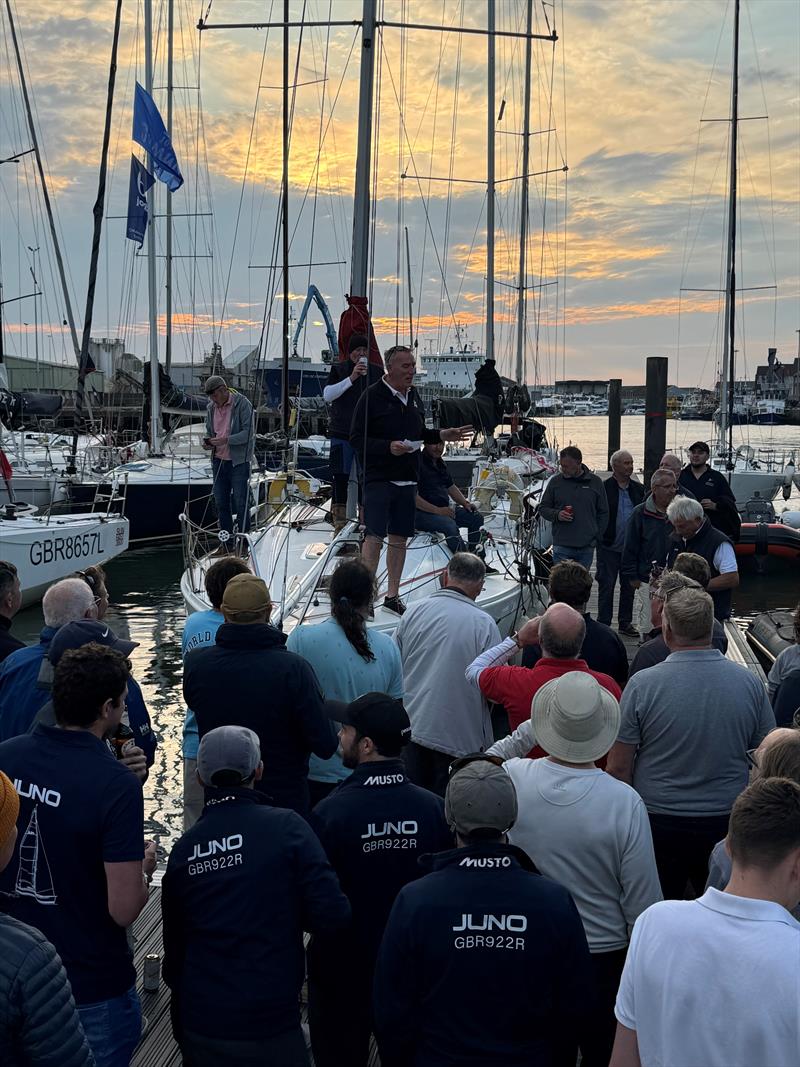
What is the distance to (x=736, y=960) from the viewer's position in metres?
1.80

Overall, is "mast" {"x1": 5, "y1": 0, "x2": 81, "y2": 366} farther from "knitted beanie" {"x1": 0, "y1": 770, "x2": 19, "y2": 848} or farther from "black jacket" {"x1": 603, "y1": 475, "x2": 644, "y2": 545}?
"knitted beanie" {"x1": 0, "y1": 770, "x2": 19, "y2": 848}

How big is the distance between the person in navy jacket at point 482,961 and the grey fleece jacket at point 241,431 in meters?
7.22

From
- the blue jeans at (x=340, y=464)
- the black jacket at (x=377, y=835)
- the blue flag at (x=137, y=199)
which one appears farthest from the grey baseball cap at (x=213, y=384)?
the blue flag at (x=137, y=199)

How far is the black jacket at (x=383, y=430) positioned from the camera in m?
6.64

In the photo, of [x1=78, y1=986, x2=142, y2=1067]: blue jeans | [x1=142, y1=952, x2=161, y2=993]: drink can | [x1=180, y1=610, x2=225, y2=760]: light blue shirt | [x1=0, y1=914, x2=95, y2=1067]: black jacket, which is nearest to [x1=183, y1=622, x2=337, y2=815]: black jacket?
[x1=180, y1=610, x2=225, y2=760]: light blue shirt

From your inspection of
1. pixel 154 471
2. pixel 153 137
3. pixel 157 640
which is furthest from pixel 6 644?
pixel 154 471

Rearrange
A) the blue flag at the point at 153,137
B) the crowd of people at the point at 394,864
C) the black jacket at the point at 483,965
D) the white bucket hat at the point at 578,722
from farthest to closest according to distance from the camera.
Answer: the blue flag at the point at 153,137
the white bucket hat at the point at 578,722
the black jacket at the point at 483,965
the crowd of people at the point at 394,864

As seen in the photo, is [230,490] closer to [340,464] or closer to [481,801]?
[340,464]

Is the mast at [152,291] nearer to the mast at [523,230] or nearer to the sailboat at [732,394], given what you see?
the mast at [523,230]

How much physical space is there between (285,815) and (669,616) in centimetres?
166

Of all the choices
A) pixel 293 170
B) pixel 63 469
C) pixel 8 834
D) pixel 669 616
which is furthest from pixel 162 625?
pixel 8 834

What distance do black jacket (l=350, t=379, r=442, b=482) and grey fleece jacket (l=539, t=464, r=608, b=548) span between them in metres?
2.17

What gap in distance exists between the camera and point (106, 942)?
8.56ft

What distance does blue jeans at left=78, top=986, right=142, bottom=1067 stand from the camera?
2.61 metres
